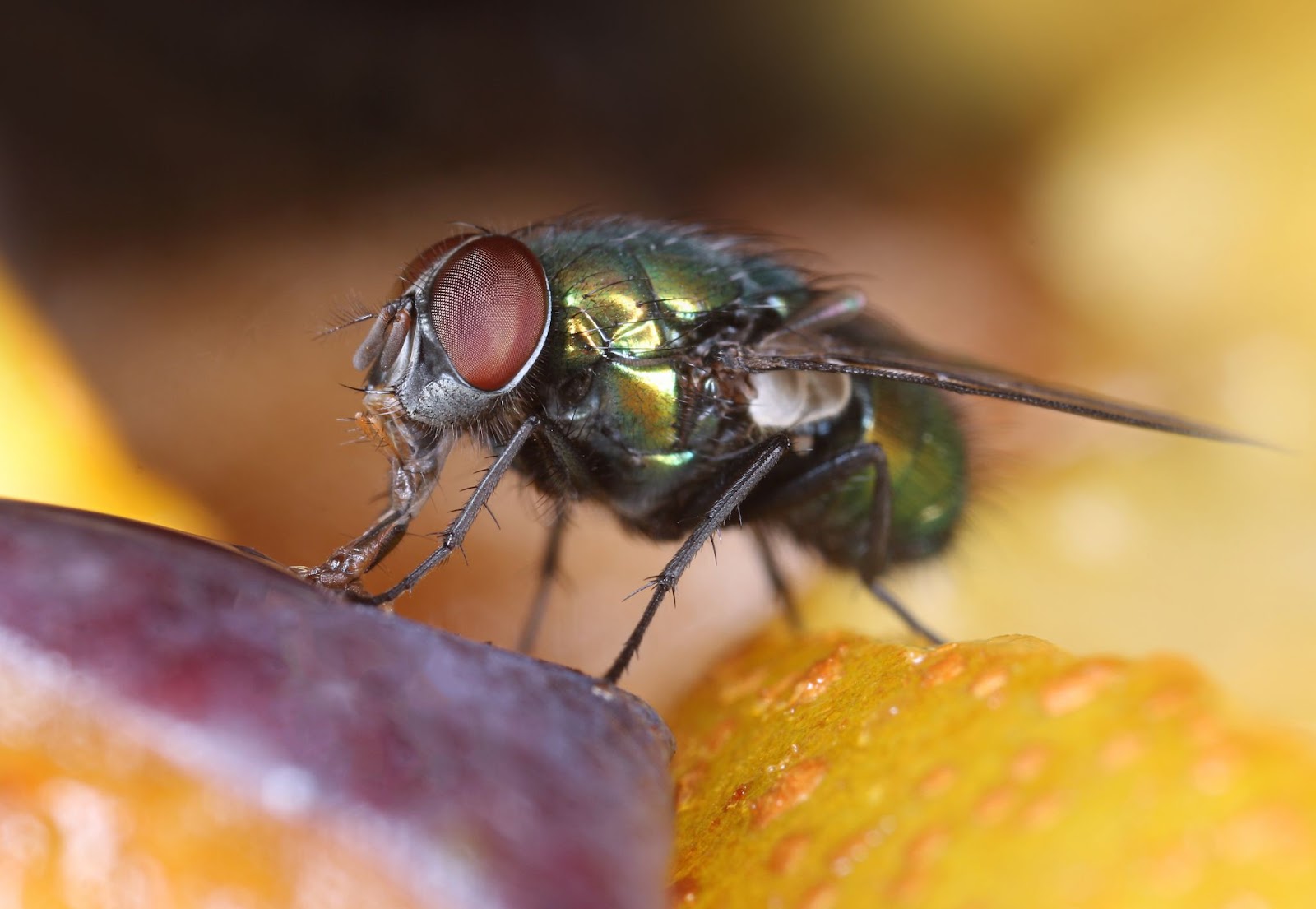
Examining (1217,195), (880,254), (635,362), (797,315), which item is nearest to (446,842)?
(635,362)

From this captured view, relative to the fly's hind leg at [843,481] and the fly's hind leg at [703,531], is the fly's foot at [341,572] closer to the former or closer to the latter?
the fly's hind leg at [703,531]

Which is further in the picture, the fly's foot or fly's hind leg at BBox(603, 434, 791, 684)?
fly's hind leg at BBox(603, 434, 791, 684)

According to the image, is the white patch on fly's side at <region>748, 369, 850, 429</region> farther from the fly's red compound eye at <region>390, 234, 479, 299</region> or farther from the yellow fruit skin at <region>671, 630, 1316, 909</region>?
the yellow fruit skin at <region>671, 630, 1316, 909</region>

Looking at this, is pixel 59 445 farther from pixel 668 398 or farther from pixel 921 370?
pixel 921 370

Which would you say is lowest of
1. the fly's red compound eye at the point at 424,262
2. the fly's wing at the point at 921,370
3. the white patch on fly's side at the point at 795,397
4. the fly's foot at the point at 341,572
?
the fly's foot at the point at 341,572

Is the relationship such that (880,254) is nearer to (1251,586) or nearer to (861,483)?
(861,483)

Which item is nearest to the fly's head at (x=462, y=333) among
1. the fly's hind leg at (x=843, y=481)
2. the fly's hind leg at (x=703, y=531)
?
the fly's hind leg at (x=703, y=531)

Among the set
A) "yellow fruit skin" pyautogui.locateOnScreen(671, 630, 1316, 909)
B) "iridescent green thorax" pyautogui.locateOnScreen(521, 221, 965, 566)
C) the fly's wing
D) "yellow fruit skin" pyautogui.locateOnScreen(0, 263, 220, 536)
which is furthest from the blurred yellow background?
"yellow fruit skin" pyautogui.locateOnScreen(671, 630, 1316, 909)

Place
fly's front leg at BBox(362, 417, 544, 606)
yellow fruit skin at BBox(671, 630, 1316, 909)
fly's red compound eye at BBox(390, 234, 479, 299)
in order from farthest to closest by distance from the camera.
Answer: fly's red compound eye at BBox(390, 234, 479, 299)
fly's front leg at BBox(362, 417, 544, 606)
yellow fruit skin at BBox(671, 630, 1316, 909)
